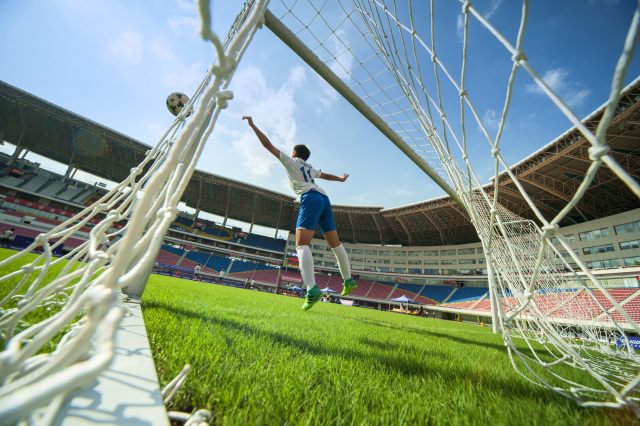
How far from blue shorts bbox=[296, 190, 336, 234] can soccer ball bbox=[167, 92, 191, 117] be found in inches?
108

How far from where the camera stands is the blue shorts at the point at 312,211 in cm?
264

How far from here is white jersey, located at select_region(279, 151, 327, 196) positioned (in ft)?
9.29

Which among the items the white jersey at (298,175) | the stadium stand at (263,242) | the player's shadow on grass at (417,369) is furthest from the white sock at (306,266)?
the stadium stand at (263,242)

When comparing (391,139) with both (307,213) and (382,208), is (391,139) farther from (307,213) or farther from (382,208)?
(382,208)

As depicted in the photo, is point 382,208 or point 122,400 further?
point 382,208

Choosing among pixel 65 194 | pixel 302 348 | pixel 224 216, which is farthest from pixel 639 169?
pixel 65 194

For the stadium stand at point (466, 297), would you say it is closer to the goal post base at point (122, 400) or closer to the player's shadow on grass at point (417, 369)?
the player's shadow on grass at point (417, 369)

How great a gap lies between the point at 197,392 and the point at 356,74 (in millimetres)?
4204

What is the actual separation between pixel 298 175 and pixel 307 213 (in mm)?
493

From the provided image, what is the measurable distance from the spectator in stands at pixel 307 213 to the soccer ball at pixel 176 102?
7.17 feet

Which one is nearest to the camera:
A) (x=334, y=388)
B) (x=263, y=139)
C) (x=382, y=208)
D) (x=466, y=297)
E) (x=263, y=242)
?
(x=334, y=388)

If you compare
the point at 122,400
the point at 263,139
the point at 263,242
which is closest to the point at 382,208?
the point at 263,242

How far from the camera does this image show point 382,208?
2742 cm

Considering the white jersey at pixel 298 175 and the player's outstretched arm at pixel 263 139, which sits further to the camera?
the white jersey at pixel 298 175
